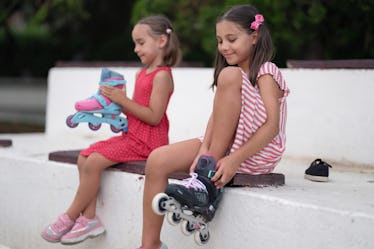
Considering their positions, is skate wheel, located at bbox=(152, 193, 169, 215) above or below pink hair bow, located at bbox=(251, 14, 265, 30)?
below

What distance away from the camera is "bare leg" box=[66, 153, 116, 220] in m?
3.62

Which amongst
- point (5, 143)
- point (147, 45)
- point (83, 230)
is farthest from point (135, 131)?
point (5, 143)

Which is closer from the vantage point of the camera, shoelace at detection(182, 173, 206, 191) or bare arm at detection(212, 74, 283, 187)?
shoelace at detection(182, 173, 206, 191)

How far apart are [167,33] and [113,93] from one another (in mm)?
489

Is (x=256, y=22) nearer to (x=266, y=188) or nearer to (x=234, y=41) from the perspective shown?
(x=234, y=41)

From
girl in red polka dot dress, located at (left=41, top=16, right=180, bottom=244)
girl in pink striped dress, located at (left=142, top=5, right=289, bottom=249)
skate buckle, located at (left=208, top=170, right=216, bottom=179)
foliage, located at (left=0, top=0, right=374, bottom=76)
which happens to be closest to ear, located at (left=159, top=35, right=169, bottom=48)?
girl in red polka dot dress, located at (left=41, top=16, right=180, bottom=244)

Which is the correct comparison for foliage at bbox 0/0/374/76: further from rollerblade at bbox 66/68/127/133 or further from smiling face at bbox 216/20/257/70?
smiling face at bbox 216/20/257/70

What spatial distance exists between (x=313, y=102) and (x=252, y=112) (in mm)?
1543

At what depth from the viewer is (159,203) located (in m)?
2.74

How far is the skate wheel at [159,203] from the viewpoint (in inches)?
107

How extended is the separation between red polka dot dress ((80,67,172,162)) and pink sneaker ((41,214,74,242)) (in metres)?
0.37


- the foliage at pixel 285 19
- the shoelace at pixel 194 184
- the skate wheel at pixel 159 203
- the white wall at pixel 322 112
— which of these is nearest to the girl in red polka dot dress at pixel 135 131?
the shoelace at pixel 194 184

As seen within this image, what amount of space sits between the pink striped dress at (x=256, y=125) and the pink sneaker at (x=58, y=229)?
1.00 meters

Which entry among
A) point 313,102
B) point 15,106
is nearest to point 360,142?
point 313,102
